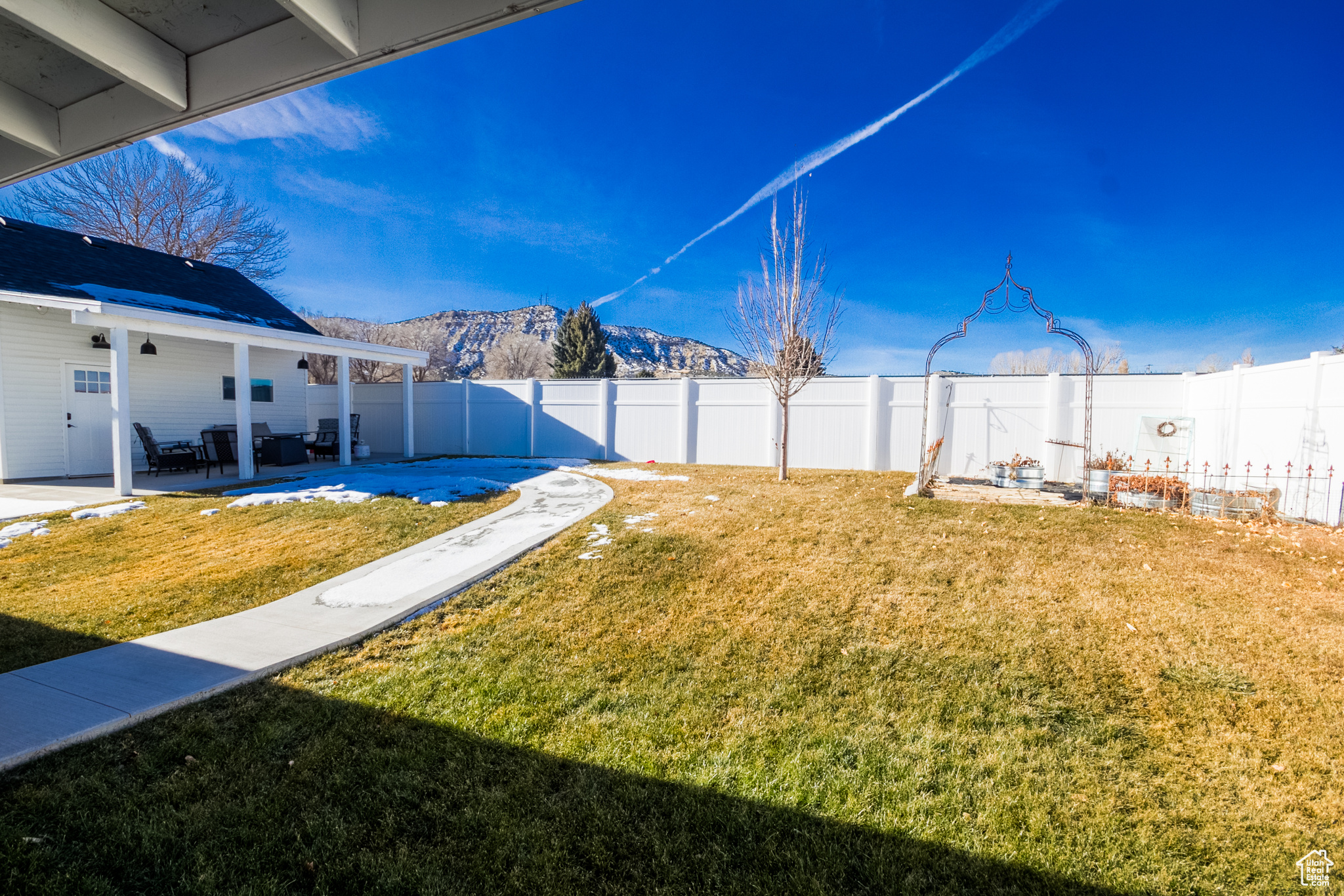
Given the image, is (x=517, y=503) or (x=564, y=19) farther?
(x=564, y=19)

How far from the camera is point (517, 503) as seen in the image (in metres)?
7.48

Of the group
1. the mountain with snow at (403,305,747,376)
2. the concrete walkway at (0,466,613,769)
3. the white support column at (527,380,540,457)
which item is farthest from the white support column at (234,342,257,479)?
the mountain with snow at (403,305,747,376)

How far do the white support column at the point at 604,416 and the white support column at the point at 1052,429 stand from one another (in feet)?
30.9

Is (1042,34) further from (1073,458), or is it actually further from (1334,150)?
(1073,458)

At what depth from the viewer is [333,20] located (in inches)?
69.6

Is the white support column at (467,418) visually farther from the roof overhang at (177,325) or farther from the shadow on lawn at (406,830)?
the shadow on lawn at (406,830)

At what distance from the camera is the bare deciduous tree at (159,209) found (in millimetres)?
18922

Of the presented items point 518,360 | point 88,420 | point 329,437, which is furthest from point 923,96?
point 518,360

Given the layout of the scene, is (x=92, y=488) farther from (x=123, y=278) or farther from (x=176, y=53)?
(x=176, y=53)

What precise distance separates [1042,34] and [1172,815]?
1272cm

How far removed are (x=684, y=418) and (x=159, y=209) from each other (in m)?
23.5

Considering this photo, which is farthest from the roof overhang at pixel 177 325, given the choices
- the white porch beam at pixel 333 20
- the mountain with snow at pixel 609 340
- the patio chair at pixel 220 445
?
the mountain with snow at pixel 609 340

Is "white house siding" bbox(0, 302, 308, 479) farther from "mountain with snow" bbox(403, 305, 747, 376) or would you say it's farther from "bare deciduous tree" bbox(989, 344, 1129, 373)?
"mountain with snow" bbox(403, 305, 747, 376)

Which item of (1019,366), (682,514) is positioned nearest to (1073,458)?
(682,514)
